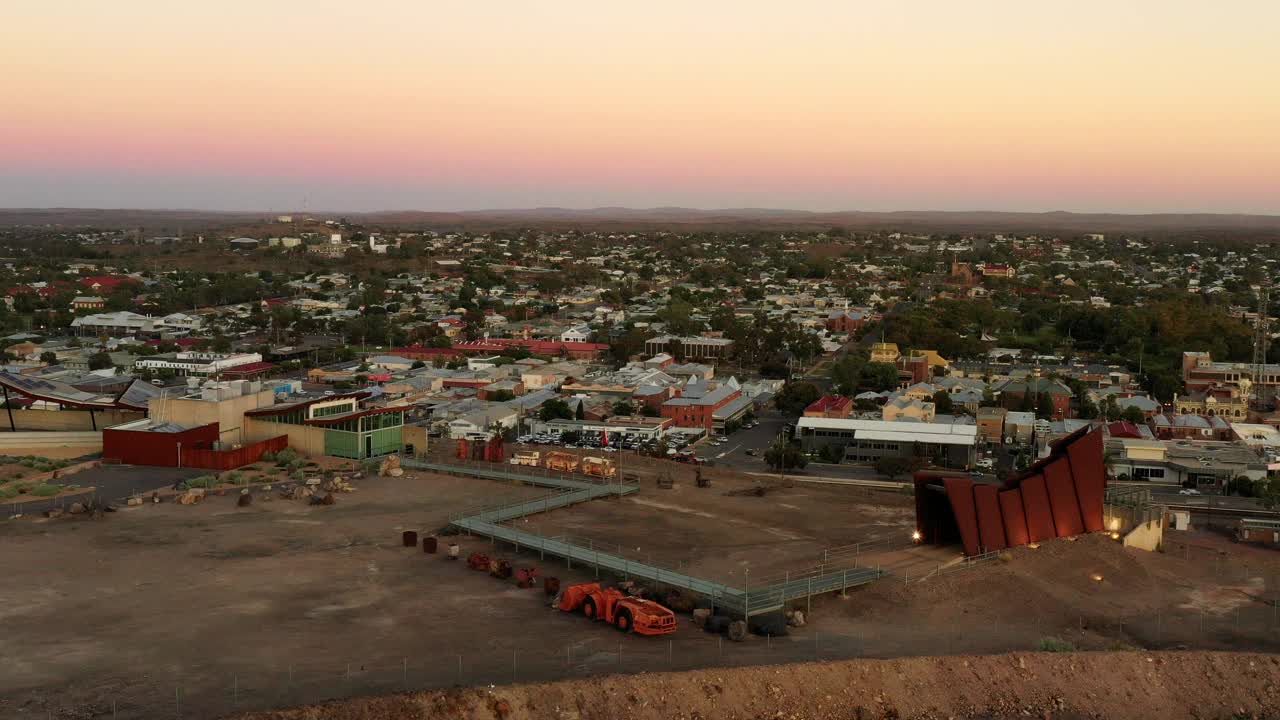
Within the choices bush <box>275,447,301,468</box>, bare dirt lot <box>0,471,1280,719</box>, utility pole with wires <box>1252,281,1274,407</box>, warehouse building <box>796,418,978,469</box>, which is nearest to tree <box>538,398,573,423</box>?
warehouse building <box>796,418,978,469</box>

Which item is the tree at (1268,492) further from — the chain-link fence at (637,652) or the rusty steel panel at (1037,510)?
the rusty steel panel at (1037,510)

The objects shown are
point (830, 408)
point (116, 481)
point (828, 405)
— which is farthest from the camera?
point (828, 405)

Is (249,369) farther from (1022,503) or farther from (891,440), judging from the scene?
(1022,503)

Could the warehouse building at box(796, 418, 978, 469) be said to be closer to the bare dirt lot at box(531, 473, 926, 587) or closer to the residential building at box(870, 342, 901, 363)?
the bare dirt lot at box(531, 473, 926, 587)

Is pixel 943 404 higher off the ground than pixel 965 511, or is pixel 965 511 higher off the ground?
pixel 965 511

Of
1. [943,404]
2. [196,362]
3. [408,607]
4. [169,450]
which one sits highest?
[169,450]

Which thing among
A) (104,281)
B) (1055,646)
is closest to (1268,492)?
(1055,646)
